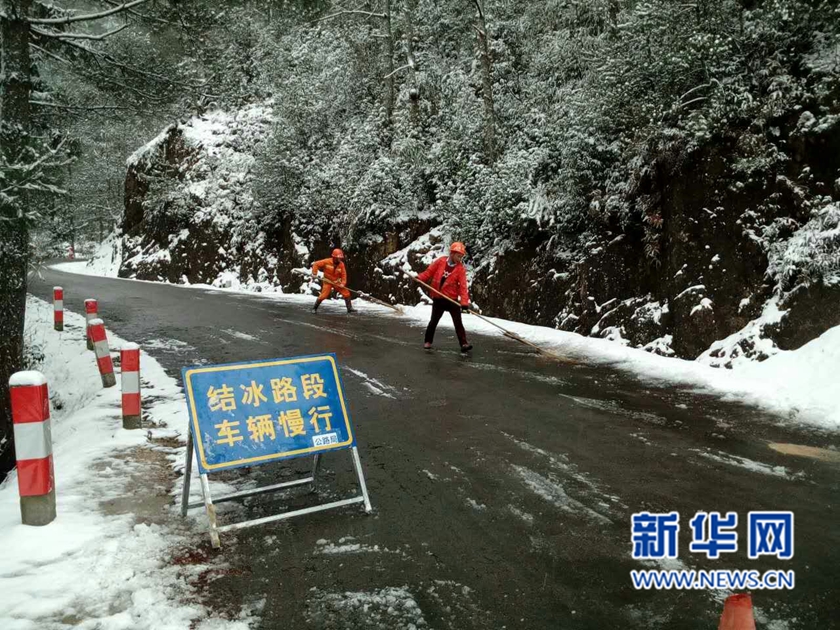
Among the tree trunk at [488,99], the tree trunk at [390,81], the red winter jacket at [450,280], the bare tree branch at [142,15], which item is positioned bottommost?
the red winter jacket at [450,280]

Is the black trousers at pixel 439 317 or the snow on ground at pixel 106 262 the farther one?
the snow on ground at pixel 106 262

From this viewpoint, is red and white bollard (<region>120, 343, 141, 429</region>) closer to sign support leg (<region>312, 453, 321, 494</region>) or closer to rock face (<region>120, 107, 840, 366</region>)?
sign support leg (<region>312, 453, 321, 494</region>)

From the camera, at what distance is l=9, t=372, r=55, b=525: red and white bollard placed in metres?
4.12

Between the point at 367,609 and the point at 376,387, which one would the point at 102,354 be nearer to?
the point at 376,387

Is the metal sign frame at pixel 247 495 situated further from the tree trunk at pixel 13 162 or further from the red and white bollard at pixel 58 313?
the red and white bollard at pixel 58 313

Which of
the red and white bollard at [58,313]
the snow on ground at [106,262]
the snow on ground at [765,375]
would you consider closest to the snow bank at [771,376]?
the snow on ground at [765,375]

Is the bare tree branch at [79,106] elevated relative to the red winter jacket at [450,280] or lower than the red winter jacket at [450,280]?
elevated

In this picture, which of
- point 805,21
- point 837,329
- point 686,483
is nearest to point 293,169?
point 805,21

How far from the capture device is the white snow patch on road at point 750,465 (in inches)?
200

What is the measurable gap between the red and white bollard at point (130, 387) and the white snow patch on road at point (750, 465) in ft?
18.3

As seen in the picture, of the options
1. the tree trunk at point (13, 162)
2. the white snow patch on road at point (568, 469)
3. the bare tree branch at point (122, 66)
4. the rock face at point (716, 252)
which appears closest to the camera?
the white snow patch on road at point (568, 469)

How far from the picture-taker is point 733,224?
10.0 m

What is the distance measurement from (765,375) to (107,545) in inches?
314

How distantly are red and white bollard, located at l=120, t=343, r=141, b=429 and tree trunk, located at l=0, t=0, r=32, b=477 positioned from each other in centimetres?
264
